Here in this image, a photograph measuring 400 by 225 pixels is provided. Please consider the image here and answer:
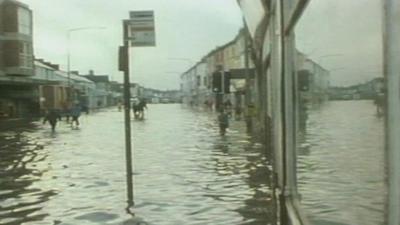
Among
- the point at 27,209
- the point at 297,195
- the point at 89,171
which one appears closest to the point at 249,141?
the point at 89,171

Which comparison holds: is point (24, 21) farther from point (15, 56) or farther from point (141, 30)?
point (141, 30)

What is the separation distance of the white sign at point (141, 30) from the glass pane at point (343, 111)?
262 inches

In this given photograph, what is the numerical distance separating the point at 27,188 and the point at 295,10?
381 inches

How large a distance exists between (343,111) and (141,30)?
8586 millimetres

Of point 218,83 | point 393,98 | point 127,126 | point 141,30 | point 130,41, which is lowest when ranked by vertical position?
point 127,126

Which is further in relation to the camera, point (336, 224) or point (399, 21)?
point (336, 224)

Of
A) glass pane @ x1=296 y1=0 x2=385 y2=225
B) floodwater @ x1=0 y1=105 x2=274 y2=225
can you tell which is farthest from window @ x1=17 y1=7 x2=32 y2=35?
glass pane @ x1=296 y1=0 x2=385 y2=225

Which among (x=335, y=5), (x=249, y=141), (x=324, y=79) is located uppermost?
(x=335, y=5)

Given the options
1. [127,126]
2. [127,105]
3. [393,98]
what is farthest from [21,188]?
[393,98]

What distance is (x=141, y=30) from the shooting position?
440 inches

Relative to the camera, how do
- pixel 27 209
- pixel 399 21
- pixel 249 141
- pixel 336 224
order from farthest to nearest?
pixel 249 141 → pixel 27 209 → pixel 336 224 → pixel 399 21

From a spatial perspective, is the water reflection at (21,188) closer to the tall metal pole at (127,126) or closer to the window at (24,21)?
the tall metal pole at (127,126)

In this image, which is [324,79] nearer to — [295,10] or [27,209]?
[295,10]

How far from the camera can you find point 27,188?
13.0m
